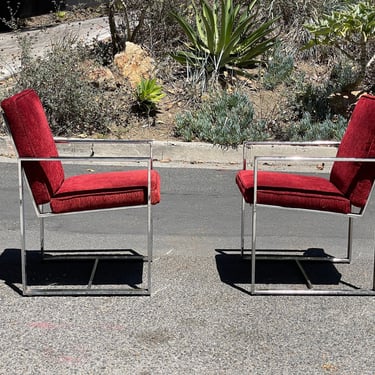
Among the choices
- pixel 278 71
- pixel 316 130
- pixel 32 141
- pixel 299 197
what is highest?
pixel 278 71

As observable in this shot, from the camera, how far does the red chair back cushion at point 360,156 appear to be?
4633 mm

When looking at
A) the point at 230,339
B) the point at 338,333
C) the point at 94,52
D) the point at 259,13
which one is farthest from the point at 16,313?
the point at 259,13

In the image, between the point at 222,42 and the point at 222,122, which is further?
the point at 222,42

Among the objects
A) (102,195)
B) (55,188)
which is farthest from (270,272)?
(55,188)

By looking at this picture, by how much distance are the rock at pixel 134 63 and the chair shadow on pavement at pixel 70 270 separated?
5.77 meters

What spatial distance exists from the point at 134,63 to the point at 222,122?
2203mm

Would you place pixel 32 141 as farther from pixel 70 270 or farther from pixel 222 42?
pixel 222 42

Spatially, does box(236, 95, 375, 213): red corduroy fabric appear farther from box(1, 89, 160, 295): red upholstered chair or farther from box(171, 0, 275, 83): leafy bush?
box(171, 0, 275, 83): leafy bush

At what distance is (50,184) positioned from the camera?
4652 millimetres

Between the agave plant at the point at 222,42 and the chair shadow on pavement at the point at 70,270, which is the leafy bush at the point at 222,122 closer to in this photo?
the agave plant at the point at 222,42

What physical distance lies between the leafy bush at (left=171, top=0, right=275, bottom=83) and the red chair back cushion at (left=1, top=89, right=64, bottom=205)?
628 centimetres

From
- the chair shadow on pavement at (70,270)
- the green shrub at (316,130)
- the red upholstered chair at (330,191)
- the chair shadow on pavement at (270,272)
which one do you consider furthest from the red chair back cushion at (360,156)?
the green shrub at (316,130)

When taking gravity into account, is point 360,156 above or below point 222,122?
above

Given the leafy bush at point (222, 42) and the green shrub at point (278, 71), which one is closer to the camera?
the leafy bush at point (222, 42)
